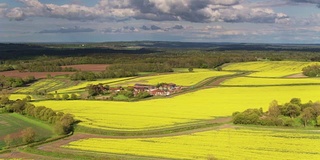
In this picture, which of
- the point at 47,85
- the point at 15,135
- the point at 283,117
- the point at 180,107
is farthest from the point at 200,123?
the point at 47,85

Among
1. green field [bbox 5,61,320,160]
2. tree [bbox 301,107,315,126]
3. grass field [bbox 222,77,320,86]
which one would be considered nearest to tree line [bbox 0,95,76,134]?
green field [bbox 5,61,320,160]

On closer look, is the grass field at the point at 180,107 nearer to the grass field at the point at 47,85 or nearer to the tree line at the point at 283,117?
the tree line at the point at 283,117

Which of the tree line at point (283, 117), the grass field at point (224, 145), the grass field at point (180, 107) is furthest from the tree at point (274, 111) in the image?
the grass field at point (180, 107)

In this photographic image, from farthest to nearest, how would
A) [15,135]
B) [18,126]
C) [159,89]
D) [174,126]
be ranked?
[159,89] → [18,126] → [15,135] → [174,126]

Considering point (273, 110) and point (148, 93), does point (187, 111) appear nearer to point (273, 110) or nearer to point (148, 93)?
point (273, 110)

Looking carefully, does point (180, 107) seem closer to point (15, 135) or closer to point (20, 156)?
point (15, 135)
